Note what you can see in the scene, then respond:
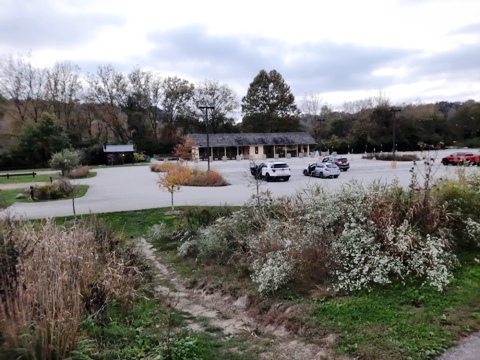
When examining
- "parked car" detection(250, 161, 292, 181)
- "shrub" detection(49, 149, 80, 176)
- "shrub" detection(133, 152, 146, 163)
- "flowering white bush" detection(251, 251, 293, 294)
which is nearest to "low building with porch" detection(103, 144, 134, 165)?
"shrub" detection(133, 152, 146, 163)

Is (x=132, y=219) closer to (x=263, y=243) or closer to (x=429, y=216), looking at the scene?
(x=263, y=243)

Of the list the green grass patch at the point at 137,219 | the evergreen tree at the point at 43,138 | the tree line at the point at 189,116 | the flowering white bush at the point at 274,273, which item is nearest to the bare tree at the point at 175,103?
the tree line at the point at 189,116

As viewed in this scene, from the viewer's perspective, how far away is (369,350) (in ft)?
11.9

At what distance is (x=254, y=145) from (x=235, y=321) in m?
52.4

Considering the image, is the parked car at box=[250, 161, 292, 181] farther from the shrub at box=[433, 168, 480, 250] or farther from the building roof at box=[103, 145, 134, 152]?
the building roof at box=[103, 145, 134, 152]

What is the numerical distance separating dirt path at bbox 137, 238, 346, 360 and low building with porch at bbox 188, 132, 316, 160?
47.5 metres

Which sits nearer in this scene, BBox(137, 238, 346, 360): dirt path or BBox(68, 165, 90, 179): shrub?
BBox(137, 238, 346, 360): dirt path

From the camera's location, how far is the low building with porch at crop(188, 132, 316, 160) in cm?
5556

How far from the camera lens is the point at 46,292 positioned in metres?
3.46

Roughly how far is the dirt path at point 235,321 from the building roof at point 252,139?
47914 mm

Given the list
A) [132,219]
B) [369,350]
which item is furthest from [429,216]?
A: [132,219]

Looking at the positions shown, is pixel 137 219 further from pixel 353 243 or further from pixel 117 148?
pixel 117 148

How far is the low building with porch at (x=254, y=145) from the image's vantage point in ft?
182

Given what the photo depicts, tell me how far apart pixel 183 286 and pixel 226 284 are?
3.42 feet
